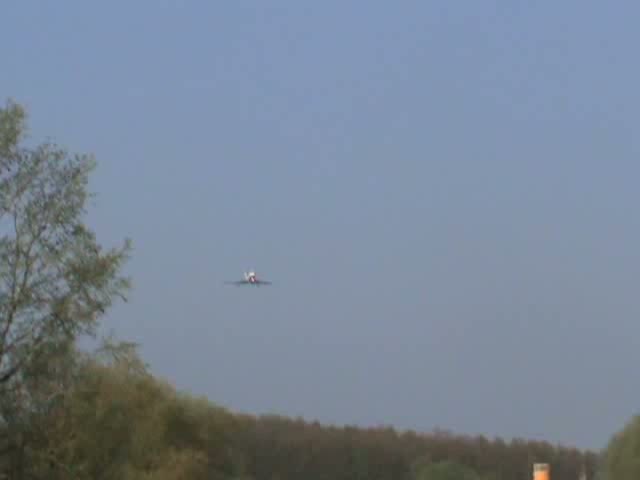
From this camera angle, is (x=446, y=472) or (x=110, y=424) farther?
(x=446, y=472)

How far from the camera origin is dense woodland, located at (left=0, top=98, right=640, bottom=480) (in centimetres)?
2480

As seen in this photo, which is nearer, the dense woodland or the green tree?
the dense woodland

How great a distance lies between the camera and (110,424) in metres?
51.8

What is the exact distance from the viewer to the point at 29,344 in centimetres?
2456

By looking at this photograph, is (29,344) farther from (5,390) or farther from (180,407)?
(180,407)

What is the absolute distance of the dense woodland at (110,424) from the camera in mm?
24797

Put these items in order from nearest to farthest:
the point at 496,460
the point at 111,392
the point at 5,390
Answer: the point at 5,390
the point at 111,392
the point at 496,460

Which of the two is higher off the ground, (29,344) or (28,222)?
(28,222)

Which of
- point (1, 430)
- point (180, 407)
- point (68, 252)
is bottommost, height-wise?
point (1, 430)

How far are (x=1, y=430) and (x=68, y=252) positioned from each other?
2891 mm

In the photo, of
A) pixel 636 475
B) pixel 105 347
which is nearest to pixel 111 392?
pixel 636 475

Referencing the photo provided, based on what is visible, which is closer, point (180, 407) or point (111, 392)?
point (111, 392)

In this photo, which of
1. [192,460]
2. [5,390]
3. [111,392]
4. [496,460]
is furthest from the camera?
[496,460]

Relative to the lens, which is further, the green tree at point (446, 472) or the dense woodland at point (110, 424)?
the green tree at point (446, 472)
